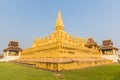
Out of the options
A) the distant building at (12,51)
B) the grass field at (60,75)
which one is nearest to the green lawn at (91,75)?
the grass field at (60,75)

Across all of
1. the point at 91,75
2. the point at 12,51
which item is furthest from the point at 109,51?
the point at 12,51

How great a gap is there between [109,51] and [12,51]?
35.9 metres

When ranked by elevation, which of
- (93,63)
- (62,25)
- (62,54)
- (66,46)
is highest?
(62,25)

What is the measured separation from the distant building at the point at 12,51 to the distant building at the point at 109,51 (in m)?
30.7

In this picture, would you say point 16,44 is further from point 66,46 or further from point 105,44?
point 105,44

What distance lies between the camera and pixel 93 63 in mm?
23109

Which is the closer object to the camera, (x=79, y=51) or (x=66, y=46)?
(x=66, y=46)

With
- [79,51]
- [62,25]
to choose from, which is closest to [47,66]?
[79,51]

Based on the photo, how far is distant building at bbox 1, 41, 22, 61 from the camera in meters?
39.7

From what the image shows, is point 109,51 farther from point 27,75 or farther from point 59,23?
point 27,75

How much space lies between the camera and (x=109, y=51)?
38.5m

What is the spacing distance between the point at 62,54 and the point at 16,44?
31.5 m

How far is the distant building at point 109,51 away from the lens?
34.9m

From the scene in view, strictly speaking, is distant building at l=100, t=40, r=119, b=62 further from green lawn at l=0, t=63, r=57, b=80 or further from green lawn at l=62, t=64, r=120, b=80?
green lawn at l=0, t=63, r=57, b=80
